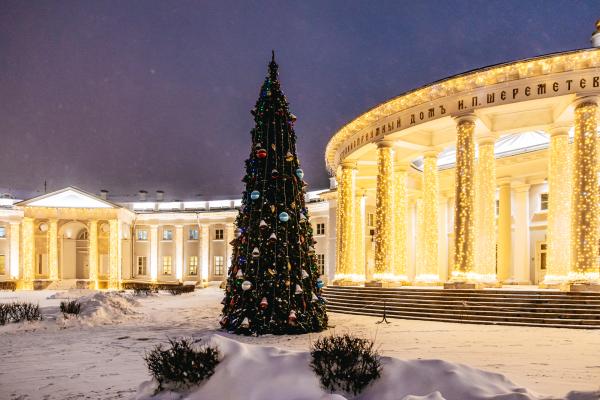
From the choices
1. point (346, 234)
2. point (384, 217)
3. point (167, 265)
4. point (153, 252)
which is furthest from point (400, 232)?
point (153, 252)

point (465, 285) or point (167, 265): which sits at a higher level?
point (465, 285)

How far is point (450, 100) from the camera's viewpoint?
17.3 m

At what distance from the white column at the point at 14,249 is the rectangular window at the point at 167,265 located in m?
14.8

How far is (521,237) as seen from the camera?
25594 millimetres

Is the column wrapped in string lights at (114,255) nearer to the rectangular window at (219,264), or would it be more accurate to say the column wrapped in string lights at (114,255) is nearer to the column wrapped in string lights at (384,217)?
the rectangular window at (219,264)

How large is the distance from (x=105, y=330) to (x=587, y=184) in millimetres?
15161

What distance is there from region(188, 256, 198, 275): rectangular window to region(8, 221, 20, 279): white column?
17464 millimetres

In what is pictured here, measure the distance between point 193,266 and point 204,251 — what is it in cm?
246

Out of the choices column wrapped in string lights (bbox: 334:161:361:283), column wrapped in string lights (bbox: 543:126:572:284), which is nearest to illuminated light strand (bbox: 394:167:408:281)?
column wrapped in string lights (bbox: 334:161:361:283)

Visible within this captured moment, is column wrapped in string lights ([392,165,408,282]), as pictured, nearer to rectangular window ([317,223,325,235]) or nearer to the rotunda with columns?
the rotunda with columns

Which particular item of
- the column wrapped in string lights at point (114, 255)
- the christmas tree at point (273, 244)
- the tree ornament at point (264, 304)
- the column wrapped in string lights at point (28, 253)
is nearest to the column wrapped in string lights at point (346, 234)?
the christmas tree at point (273, 244)

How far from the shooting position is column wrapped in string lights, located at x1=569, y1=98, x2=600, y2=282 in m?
14.4

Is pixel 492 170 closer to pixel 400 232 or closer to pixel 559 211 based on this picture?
pixel 559 211

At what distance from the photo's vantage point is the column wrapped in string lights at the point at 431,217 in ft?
69.8
